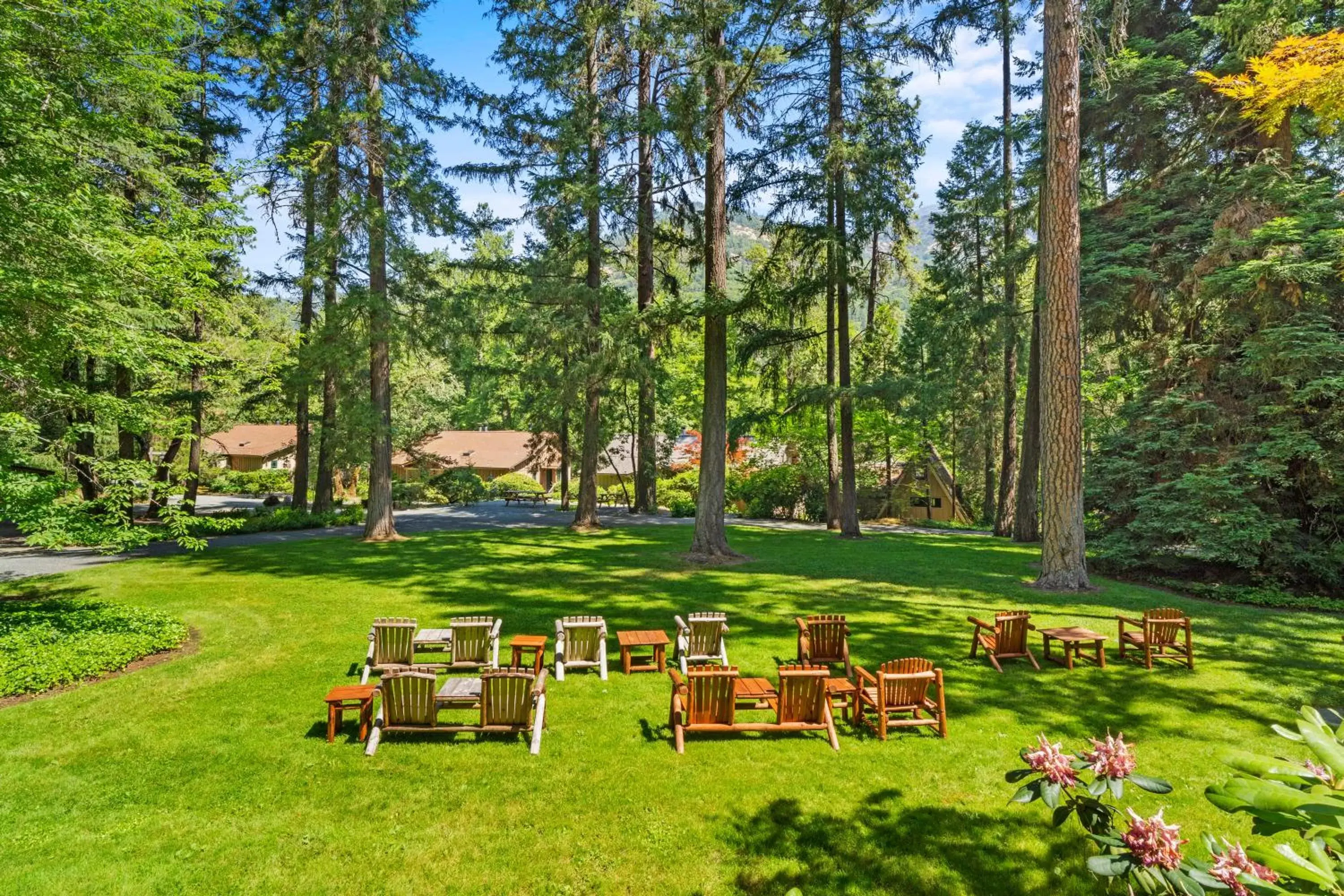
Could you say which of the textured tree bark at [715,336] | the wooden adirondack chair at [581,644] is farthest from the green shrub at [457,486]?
the wooden adirondack chair at [581,644]

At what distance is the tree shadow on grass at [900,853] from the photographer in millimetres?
4156

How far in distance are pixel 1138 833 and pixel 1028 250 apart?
2096 cm

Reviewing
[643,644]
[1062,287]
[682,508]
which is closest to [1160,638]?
[1062,287]

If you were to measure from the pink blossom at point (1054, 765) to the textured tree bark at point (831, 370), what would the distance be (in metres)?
15.8

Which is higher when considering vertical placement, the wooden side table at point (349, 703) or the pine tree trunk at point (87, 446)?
the pine tree trunk at point (87, 446)

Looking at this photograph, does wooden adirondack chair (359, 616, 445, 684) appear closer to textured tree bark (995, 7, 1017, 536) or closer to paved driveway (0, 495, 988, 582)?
paved driveway (0, 495, 988, 582)

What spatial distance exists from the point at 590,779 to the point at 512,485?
40.1m

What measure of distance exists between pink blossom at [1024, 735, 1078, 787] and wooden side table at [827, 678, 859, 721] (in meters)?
3.90

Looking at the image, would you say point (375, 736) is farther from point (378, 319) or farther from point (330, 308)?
point (330, 308)

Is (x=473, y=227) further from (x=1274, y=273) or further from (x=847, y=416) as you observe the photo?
(x=1274, y=273)

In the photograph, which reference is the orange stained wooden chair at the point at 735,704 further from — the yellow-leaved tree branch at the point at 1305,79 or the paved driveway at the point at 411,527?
the paved driveway at the point at 411,527

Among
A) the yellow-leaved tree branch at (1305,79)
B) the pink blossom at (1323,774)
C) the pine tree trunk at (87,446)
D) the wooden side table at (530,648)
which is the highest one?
the yellow-leaved tree branch at (1305,79)

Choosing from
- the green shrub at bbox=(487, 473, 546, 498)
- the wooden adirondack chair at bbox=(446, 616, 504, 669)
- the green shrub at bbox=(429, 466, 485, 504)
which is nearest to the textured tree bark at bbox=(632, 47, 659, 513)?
the wooden adirondack chair at bbox=(446, 616, 504, 669)

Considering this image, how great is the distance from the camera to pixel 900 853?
4496mm
